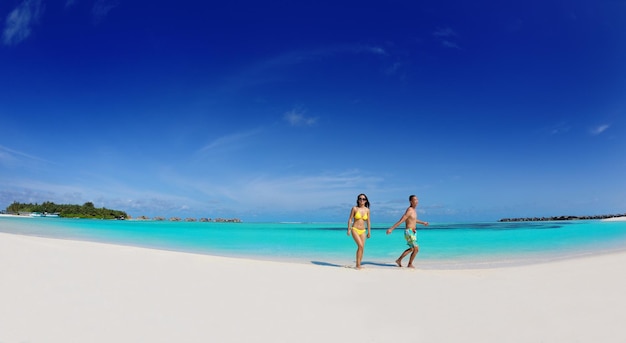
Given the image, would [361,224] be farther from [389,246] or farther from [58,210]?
[58,210]

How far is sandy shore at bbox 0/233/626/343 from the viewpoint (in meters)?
3.44

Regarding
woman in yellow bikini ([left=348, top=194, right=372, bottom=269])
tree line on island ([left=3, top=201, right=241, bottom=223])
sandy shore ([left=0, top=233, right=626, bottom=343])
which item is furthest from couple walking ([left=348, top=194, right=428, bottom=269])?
A: tree line on island ([left=3, top=201, right=241, bottom=223])

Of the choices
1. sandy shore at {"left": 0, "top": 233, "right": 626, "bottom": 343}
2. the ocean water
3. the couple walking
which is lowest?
the ocean water

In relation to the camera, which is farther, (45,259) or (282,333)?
(45,259)

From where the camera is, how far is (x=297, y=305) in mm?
4508

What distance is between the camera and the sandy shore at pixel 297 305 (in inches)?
135

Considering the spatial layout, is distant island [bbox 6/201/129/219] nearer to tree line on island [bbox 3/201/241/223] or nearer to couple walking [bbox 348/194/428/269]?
tree line on island [bbox 3/201/241/223]

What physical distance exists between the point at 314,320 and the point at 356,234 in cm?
456

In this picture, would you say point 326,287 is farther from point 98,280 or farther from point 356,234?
point 98,280

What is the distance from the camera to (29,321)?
362 cm

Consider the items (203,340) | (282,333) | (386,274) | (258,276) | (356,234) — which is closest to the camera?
(203,340)

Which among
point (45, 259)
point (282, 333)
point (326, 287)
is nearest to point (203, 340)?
point (282, 333)

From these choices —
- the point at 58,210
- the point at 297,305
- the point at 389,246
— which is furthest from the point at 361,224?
the point at 58,210

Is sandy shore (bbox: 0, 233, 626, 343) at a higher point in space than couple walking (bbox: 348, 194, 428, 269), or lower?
lower
